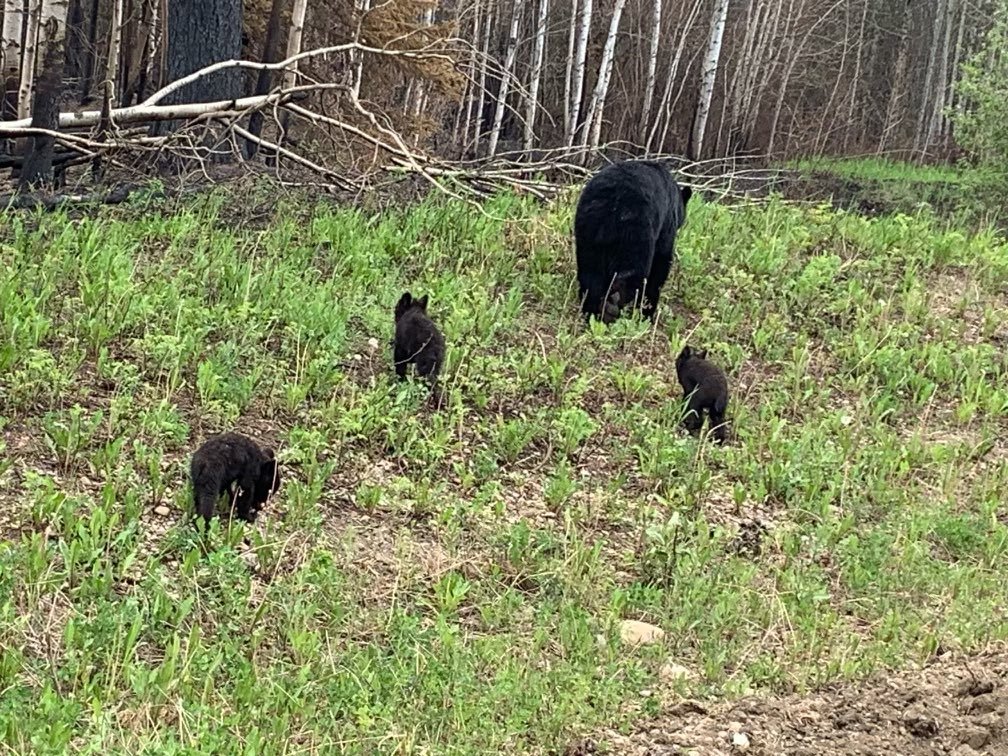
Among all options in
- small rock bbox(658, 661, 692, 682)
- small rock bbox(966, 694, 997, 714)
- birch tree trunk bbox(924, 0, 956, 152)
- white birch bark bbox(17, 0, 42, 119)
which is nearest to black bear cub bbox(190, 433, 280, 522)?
small rock bbox(658, 661, 692, 682)

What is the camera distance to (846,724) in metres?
4.18

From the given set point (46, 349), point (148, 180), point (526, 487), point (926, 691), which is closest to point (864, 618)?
point (926, 691)

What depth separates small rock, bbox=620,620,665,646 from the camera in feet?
16.1

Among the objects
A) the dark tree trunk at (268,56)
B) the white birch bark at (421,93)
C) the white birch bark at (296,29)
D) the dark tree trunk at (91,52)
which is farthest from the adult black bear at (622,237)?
the dark tree trunk at (91,52)

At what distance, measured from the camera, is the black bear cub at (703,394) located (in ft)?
24.4

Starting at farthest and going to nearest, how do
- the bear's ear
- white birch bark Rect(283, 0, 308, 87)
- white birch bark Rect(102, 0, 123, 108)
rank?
white birch bark Rect(283, 0, 308, 87) < white birch bark Rect(102, 0, 123, 108) < the bear's ear

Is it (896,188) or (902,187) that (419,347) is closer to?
(896,188)

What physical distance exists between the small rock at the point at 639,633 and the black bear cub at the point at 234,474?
1839mm

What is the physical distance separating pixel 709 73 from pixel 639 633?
769 inches

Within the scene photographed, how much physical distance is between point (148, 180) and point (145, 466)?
207 inches

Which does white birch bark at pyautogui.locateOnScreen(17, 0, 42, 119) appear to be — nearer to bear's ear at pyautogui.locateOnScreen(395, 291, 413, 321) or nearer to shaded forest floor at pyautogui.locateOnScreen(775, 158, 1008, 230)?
bear's ear at pyautogui.locateOnScreen(395, 291, 413, 321)

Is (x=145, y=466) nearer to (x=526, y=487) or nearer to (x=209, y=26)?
(x=526, y=487)

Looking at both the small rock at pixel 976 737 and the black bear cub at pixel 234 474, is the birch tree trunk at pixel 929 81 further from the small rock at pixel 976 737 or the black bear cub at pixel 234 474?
the small rock at pixel 976 737

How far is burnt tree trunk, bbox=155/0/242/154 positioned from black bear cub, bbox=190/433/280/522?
24.3ft
